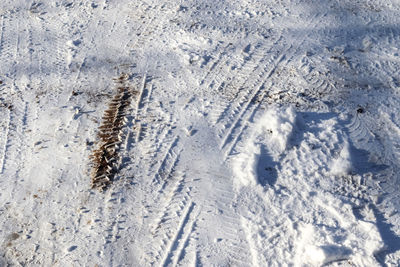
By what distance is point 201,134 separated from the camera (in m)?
3.41

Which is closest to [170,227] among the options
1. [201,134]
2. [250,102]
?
[201,134]

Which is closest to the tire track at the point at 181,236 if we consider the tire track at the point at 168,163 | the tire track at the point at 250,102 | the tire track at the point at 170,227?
the tire track at the point at 170,227

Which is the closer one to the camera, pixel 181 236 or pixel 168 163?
pixel 181 236

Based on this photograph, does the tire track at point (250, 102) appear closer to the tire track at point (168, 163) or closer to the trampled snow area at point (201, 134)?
the trampled snow area at point (201, 134)

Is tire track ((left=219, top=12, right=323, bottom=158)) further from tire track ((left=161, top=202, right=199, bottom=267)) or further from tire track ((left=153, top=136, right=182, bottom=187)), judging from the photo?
tire track ((left=161, top=202, right=199, bottom=267))

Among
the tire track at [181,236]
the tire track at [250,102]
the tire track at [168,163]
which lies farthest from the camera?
the tire track at [250,102]

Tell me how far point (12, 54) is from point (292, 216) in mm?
3312

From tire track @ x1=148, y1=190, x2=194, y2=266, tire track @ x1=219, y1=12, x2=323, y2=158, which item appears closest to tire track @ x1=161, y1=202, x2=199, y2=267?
tire track @ x1=148, y1=190, x2=194, y2=266

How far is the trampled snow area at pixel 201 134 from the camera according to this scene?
9.14 feet

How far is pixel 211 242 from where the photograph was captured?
2.77 metres

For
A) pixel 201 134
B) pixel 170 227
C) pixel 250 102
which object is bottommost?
pixel 170 227

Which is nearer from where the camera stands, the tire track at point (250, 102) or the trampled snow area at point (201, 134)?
the trampled snow area at point (201, 134)

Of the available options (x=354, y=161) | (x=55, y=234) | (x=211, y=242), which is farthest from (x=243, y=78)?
(x=55, y=234)

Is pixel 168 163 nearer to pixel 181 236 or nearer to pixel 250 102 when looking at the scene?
pixel 181 236
